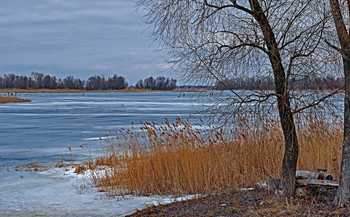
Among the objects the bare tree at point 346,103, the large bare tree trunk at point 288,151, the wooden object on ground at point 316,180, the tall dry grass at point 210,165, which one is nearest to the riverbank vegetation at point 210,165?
the tall dry grass at point 210,165

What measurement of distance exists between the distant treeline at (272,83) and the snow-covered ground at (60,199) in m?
2.70

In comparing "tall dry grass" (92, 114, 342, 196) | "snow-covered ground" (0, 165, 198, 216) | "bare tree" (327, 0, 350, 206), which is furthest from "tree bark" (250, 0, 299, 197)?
"snow-covered ground" (0, 165, 198, 216)

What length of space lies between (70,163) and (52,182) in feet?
7.29

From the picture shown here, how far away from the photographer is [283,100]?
5.65 metres

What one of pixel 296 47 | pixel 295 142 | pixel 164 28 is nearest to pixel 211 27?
pixel 164 28

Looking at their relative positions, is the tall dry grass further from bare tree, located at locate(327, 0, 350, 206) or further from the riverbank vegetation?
bare tree, located at locate(327, 0, 350, 206)

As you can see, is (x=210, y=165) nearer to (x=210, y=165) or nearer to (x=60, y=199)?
(x=210, y=165)

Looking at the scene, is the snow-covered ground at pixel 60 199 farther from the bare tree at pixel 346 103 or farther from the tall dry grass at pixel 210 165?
the bare tree at pixel 346 103

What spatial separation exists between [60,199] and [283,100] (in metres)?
5.15

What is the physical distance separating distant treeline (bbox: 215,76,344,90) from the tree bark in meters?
0.20

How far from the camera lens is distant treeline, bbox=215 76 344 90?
5.72 m

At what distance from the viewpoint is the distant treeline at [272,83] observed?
572 cm

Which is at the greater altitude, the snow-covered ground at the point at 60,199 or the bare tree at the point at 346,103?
the bare tree at the point at 346,103

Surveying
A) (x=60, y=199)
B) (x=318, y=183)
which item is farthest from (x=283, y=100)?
(x=60, y=199)
